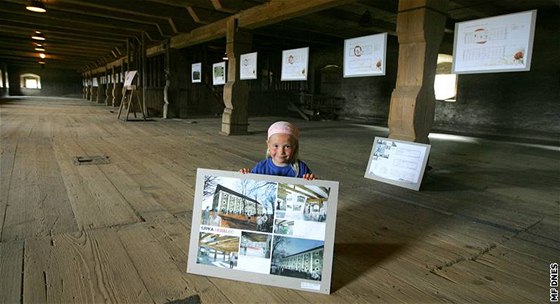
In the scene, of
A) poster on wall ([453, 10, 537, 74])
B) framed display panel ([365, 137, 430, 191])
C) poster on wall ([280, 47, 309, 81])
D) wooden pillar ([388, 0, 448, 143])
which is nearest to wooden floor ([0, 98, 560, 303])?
framed display panel ([365, 137, 430, 191])

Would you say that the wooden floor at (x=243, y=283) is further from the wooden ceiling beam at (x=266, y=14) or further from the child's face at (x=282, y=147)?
the wooden ceiling beam at (x=266, y=14)

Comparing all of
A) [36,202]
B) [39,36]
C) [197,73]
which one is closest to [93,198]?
[36,202]

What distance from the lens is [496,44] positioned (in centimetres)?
274

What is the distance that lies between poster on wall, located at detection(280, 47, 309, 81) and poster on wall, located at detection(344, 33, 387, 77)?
59.4 inches

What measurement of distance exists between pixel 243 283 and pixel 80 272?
68 cm

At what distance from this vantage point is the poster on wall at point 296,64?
5.66 m

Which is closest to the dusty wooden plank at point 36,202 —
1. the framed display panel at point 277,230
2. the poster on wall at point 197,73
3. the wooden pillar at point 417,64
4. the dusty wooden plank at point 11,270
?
the dusty wooden plank at point 11,270

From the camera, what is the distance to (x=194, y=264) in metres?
1.34

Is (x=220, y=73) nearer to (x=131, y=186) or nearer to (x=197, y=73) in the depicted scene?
(x=197, y=73)

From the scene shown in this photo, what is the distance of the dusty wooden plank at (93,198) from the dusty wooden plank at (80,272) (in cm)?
22

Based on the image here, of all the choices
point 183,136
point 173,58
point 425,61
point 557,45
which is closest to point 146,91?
point 173,58

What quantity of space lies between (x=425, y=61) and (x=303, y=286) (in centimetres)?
251


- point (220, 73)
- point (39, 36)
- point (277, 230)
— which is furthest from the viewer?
point (39, 36)

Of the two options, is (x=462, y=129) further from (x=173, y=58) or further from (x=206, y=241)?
(x=206, y=241)
